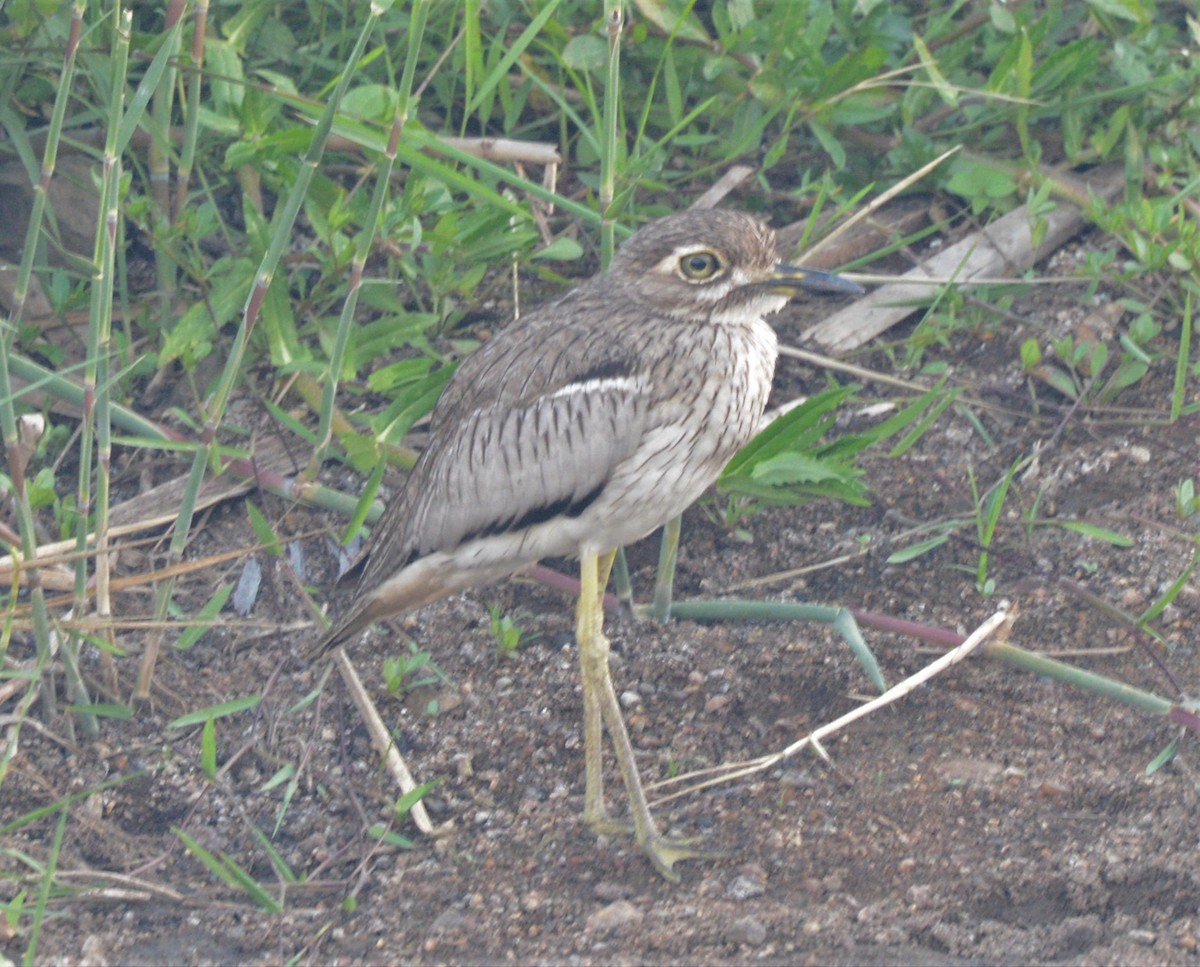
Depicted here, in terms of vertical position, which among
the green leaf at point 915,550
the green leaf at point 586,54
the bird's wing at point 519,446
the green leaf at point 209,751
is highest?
the green leaf at point 586,54

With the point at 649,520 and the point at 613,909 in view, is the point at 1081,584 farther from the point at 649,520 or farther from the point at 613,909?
the point at 613,909

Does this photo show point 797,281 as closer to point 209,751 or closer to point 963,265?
point 963,265

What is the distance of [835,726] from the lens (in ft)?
10.2

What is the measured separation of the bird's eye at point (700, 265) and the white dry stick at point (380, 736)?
1.08m

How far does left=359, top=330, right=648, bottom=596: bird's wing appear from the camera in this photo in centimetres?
316

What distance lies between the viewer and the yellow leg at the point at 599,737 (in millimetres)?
2945

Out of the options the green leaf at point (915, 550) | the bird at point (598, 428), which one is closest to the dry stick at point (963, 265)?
the green leaf at point (915, 550)

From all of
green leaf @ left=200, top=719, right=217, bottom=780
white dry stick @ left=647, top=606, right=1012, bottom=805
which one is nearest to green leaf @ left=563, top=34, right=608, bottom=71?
white dry stick @ left=647, top=606, right=1012, bottom=805

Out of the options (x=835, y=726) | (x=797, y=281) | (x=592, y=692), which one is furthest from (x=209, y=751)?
(x=797, y=281)

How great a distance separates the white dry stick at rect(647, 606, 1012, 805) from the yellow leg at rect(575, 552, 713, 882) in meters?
0.11

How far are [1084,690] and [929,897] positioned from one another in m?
0.67

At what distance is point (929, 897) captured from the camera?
9.06ft

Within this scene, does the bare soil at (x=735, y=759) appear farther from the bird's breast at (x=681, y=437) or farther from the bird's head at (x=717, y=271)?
the bird's head at (x=717, y=271)

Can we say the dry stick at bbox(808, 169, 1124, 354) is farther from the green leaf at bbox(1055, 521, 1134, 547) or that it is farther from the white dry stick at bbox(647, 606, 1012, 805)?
the white dry stick at bbox(647, 606, 1012, 805)
